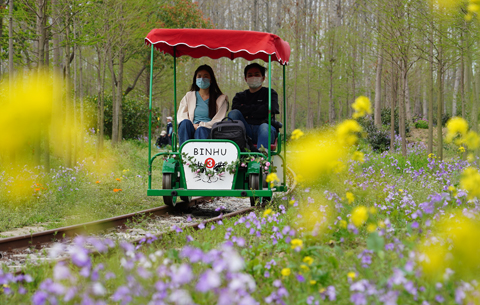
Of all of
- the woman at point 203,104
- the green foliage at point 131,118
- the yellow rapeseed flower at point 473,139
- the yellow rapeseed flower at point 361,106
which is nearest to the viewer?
the yellow rapeseed flower at point 361,106

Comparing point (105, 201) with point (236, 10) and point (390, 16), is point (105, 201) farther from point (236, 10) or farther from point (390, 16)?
point (236, 10)

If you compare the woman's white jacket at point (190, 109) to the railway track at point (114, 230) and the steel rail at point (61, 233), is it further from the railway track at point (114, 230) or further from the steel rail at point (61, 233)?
the steel rail at point (61, 233)

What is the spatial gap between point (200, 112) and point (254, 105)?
914 millimetres

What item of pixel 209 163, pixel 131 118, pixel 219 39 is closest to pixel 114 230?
pixel 209 163

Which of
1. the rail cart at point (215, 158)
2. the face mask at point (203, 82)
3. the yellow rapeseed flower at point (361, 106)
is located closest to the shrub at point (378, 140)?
the face mask at point (203, 82)

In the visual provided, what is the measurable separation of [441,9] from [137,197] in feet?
21.4

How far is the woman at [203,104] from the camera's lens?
7342mm

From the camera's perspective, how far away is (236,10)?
52281 mm

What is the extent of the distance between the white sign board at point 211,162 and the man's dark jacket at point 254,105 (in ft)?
4.25

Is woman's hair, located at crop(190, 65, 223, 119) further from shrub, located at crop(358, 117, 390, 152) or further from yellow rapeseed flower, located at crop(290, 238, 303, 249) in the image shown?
shrub, located at crop(358, 117, 390, 152)

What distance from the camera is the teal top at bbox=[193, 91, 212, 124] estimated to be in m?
7.44

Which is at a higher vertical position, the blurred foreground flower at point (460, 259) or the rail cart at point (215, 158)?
the rail cart at point (215, 158)

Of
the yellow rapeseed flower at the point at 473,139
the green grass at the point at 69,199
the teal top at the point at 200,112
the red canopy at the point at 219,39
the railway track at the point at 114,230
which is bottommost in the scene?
the railway track at the point at 114,230

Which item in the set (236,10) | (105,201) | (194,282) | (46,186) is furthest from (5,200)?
(236,10)
